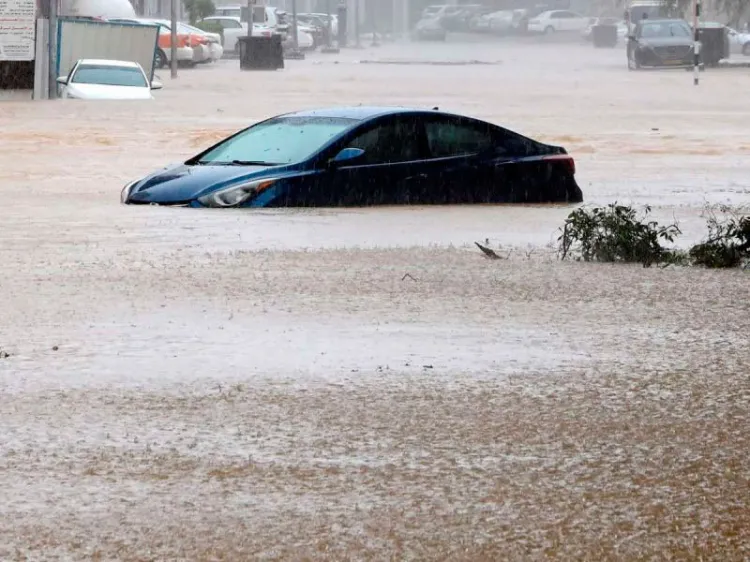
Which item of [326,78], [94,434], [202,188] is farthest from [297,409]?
[326,78]

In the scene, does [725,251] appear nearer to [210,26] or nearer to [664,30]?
[664,30]

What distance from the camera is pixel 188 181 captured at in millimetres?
16453

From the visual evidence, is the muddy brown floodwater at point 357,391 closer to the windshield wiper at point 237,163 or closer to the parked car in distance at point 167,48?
the windshield wiper at point 237,163

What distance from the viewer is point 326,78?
51.7 m

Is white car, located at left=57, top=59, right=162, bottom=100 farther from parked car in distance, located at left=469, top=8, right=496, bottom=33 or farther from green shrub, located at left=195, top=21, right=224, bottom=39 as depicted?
parked car in distance, located at left=469, top=8, right=496, bottom=33

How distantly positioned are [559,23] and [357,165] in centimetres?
9262

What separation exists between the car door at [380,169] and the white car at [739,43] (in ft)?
194

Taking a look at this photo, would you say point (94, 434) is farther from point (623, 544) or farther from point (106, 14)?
point (106, 14)

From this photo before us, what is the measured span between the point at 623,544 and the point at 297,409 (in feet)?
7.47

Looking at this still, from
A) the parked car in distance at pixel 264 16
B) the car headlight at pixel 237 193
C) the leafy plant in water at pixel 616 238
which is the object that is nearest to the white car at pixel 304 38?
the parked car in distance at pixel 264 16

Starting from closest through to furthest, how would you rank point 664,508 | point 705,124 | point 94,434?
point 664,508
point 94,434
point 705,124

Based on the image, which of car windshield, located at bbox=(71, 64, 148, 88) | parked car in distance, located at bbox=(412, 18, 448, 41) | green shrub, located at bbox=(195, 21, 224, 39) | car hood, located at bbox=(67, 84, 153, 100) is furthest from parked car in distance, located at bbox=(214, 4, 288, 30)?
car hood, located at bbox=(67, 84, 153, 100)

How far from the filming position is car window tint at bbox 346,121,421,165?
54.5ft

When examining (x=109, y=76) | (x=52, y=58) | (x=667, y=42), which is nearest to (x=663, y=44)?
(x=667, y=42)
